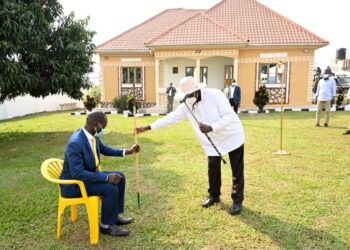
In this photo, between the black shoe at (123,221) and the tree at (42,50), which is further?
the tree at (42,50)

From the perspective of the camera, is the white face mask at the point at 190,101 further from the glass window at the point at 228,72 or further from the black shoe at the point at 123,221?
the glass window at the point at 228,72

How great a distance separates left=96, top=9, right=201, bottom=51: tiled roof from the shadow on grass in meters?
15.0

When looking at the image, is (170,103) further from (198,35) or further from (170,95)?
(198,35)

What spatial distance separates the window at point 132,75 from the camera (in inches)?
722

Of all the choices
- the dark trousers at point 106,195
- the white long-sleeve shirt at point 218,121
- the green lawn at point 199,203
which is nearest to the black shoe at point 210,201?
the green lawn at point 199,203

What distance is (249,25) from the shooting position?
17984 millimetres

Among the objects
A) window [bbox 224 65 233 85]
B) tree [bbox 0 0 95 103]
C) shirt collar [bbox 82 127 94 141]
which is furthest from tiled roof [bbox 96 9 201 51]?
shirt collar [bbox 82 127 94 141]

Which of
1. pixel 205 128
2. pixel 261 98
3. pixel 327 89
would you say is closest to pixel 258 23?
pixel 261 98

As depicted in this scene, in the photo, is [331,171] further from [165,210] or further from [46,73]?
[46,73]

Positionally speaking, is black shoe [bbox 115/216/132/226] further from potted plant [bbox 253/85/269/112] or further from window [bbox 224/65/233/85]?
window [bbox 224/65/233/85]

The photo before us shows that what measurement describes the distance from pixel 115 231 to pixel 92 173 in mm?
777

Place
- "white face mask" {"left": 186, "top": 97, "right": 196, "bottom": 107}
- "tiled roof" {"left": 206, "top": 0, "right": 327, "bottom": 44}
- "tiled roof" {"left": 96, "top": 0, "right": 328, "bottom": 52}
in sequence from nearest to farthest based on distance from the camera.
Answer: "white face mask" {"left": 186, "top": 97, "right": 196, "bottom": 107}
"tiled roof" {"left": 96, "top": 0, "right": 328, "bottom": 52}
"tiled roof" {"left": 206, "top": 0, "right": 327, "bottom": 44}

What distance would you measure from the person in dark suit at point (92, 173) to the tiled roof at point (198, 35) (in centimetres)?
1314

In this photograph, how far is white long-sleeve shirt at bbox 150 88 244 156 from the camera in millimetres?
3630
